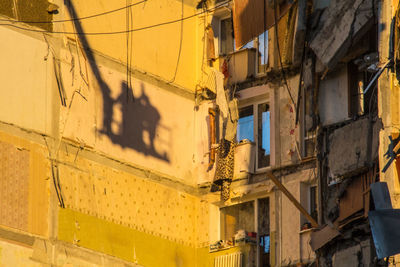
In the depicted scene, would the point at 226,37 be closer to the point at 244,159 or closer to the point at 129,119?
the point at 244,159

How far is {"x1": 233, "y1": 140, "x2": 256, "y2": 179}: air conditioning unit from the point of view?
38.8 m

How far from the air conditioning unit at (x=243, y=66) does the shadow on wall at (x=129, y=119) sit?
2.34 meters

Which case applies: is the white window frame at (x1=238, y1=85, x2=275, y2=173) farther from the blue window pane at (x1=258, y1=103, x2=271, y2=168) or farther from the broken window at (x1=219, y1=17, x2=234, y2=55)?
the broken window at (x1=219, y1=17, x2=234, y2=55)

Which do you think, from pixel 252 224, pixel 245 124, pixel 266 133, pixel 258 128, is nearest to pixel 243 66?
pixel 245 124

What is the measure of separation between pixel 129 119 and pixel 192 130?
252 centimetres

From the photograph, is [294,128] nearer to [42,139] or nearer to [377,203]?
[42,139]

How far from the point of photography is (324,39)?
3494 cm

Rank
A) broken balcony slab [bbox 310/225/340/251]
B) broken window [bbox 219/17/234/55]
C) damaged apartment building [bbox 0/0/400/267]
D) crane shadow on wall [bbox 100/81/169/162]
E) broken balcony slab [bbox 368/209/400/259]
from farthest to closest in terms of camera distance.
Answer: broken window [bbox 219/17/234/55], crane shadow on wall [bbox 100/81/169/162], damaged apartment building [bbox 0/0/400/267], broken balcony slab [bbox 310/225/340/251], broken balcony slab [bbox 368/209/400/259]

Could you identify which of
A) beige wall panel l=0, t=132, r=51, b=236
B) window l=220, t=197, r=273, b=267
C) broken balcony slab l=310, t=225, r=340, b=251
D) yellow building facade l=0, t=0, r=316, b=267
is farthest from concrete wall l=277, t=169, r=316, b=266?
beige wall panel l=0, t=132, r=51, b=236

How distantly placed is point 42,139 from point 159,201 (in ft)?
13.6

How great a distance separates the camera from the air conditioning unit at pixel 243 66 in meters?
39.8

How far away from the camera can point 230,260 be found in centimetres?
3834

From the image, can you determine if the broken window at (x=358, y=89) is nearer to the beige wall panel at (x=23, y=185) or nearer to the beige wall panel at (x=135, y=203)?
the beige wall panel at (x=135, y=203)

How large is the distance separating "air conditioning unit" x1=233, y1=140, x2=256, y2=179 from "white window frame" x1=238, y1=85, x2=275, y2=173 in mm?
125
